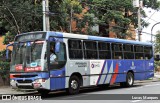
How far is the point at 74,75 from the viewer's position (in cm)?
1792

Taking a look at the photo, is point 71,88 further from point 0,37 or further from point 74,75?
point 0,37

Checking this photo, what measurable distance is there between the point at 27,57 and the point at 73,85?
3.01 metres

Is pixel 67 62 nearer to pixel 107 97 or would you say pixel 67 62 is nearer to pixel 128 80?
pixel 107 97

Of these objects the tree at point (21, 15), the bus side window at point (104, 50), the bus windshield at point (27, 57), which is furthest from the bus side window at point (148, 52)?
the bus windshield at point (27, 57)

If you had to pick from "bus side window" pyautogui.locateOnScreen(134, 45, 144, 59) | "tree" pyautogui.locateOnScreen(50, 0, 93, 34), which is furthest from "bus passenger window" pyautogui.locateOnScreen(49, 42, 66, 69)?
"tree" pyautogui.locateOnScreen(50, 0, 93, 34)

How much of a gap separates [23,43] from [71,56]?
2628 millimetres

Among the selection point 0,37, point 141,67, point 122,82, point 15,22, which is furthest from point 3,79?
point 0,37

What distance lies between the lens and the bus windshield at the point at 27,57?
16.0 m

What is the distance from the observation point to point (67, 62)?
1728cm

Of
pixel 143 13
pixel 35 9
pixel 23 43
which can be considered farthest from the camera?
pixel 143 13

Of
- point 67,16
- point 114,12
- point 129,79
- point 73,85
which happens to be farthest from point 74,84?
point 114,12

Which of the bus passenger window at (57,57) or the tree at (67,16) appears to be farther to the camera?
the tree at (67,16)

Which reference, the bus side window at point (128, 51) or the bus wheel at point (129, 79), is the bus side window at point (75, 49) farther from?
the bus wheel at point (129, 79)

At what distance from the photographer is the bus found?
52.5 feet
